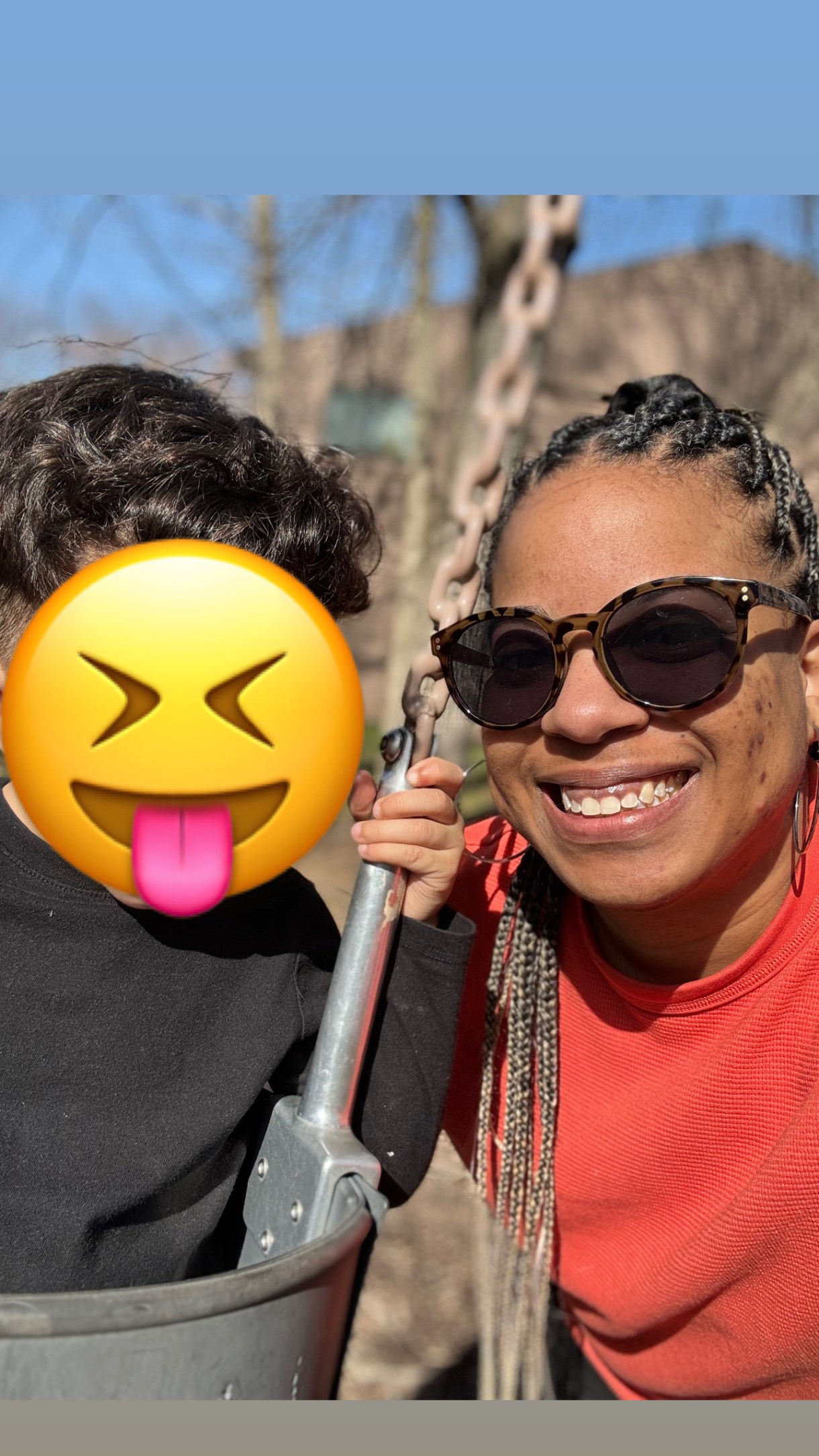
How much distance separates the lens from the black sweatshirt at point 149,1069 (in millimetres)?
1483

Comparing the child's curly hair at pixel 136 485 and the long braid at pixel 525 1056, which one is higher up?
the child's curly hair at pixel 136 485

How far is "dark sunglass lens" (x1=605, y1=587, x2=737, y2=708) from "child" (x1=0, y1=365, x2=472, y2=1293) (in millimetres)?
273

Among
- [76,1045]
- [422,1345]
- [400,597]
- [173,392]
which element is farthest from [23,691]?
[400,597]

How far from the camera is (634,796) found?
1637 millimetres

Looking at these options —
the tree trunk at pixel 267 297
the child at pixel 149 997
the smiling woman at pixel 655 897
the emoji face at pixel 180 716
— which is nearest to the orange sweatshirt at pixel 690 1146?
the smiling woman at pixel 655 897

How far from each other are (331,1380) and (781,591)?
112cm

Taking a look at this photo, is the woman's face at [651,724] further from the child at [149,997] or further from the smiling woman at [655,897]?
the child at [149,997]

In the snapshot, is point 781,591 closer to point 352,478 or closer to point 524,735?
point 524,735

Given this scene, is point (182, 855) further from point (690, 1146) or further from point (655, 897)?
point (690, 1146)

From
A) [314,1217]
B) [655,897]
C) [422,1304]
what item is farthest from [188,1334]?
[422,1304]

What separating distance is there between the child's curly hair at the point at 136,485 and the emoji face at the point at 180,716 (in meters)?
0.42

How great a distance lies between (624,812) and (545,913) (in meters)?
0.41

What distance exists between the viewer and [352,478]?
2135 mm

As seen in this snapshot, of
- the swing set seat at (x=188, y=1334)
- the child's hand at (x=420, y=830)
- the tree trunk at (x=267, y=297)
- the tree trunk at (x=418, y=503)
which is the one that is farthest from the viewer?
the tree trunk at (x=267, y=297)
